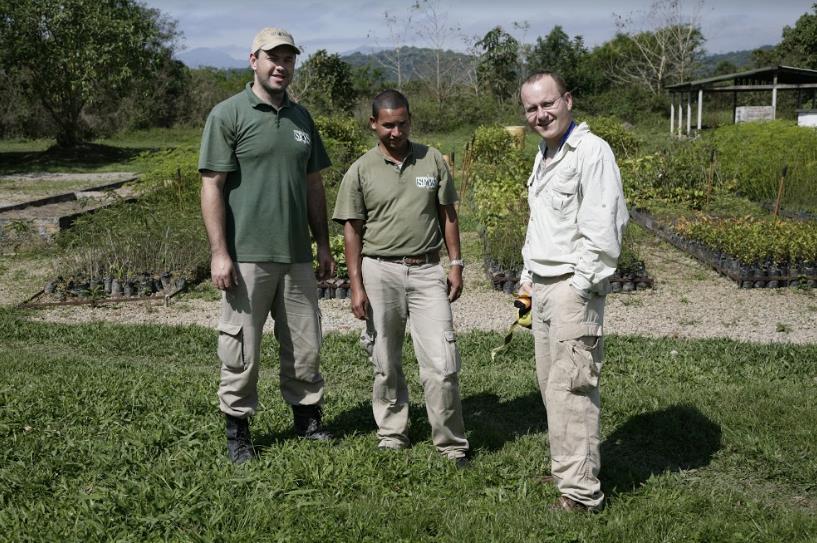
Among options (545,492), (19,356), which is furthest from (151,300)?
(545,492)

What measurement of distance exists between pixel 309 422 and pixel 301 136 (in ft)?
4.62

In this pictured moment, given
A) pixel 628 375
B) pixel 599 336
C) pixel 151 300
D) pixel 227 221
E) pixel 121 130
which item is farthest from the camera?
pixel 121 130

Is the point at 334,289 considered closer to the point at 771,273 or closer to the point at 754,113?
the point at 771,273

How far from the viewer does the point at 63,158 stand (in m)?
27.9

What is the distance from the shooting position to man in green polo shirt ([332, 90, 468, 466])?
12.9 ft

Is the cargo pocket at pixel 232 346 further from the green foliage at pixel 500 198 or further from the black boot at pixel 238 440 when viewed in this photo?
the green foliage at pixel 500 198

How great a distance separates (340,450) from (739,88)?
25984 millimetres

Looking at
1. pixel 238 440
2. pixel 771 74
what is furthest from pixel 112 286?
pixel 771 74

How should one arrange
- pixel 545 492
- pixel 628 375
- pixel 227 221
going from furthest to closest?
pixel 628 375
pixel 227 221
pixel 545 492

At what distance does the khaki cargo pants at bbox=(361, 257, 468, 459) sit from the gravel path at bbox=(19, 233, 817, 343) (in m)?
3.19

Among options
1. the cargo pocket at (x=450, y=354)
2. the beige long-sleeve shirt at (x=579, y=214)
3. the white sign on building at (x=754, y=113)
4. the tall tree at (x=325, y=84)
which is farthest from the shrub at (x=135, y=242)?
the white sign on building at (x=754, y=113)

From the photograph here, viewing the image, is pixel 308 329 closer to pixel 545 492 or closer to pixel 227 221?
pixel 227 221

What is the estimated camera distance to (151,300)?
8.63 m

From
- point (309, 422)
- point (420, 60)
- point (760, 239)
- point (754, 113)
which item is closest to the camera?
point (309, 422)
